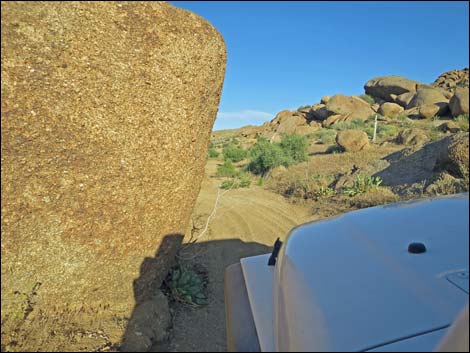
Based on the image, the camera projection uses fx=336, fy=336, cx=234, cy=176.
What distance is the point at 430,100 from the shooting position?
2638 centimetres

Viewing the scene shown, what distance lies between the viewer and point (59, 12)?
2.19 metres

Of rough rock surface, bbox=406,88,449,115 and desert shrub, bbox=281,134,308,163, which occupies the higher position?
rough rock surface, bbox=406,88,449,115

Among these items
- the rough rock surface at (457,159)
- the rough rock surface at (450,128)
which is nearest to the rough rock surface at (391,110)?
the rough rock surface at (450,128)

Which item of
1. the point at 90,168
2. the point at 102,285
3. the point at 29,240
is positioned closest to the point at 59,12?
the point at 90,168

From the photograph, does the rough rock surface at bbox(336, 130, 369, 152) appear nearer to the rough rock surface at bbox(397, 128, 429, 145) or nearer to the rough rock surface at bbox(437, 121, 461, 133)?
the rough rock surface at bbox(397, 128, 429, 145)

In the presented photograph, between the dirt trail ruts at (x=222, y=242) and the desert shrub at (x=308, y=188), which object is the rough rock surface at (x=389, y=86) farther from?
the dirt trail ruts at (x=222, y=242)

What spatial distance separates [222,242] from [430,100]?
27.4 meters

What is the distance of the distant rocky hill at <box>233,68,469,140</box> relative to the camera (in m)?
26.3

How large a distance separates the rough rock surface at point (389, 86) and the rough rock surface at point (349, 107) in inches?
173

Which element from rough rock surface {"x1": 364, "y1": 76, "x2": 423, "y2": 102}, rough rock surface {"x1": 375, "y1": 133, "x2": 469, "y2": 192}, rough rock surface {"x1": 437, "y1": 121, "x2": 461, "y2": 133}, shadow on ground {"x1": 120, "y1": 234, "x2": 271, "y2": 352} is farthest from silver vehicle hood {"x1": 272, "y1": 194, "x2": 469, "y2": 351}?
rough rock surface {"x1": 364, "y1": 76, "x2": 423, "y2": 102}

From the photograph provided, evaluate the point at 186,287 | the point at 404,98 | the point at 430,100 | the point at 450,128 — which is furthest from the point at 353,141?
the point at 404,98

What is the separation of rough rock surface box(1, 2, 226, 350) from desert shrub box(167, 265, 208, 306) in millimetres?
545

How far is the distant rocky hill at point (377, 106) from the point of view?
26.3m

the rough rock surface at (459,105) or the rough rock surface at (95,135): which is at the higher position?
the rough rock surface at (459,105)
